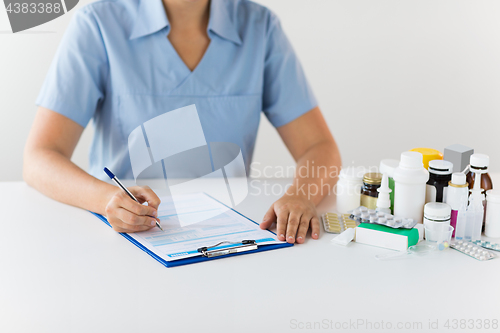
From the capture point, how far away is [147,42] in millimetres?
1281

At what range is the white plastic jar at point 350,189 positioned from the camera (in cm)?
100

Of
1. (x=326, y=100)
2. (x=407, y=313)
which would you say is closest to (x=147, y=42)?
(x=407, y=313)

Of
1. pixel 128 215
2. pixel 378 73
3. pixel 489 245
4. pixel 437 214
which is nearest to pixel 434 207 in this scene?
pixel 437 214

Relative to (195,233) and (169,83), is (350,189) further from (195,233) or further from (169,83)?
(169,83)

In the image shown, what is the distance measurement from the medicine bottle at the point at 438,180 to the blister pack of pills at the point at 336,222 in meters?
0.15

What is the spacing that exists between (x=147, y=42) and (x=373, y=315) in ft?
3.01

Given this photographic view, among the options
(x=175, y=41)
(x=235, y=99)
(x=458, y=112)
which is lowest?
(x=458, y=112)

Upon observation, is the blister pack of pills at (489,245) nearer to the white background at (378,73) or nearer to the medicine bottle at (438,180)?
the medicine bottle at (438,180)

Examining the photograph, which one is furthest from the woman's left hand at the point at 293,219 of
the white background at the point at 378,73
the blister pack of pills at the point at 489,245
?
the white background at the point at 378,73

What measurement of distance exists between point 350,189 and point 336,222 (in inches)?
3.1

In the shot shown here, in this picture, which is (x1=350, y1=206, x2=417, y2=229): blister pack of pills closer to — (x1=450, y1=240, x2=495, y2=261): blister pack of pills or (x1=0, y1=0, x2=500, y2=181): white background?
(x1=450, y1=240, x2=495, y2=261): blister pack of pills

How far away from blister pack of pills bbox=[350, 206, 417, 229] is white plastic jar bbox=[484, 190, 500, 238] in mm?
144

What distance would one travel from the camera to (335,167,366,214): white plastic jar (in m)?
1.00

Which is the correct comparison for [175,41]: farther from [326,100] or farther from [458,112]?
[458,112]
